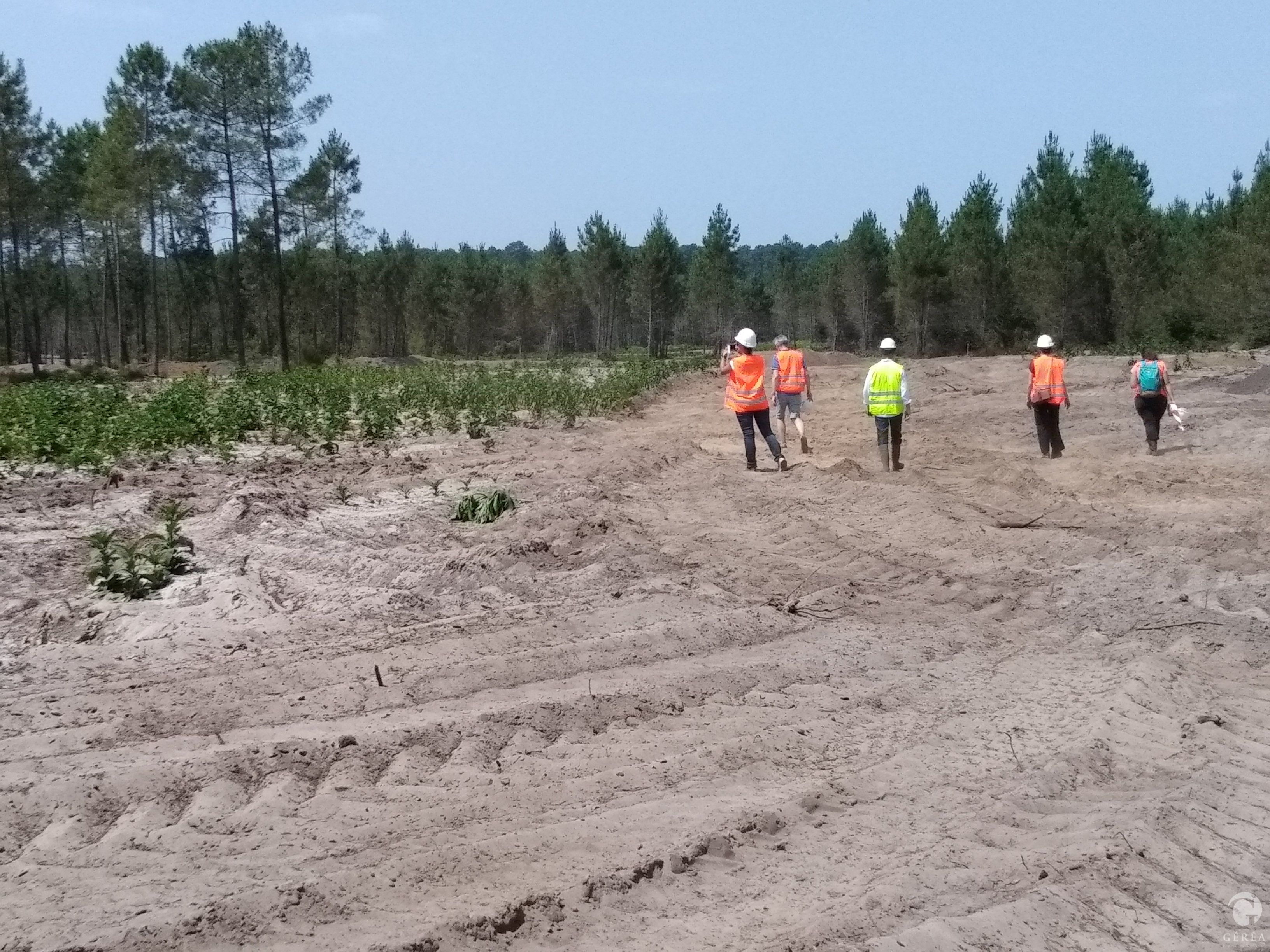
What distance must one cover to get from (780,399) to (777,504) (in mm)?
3937

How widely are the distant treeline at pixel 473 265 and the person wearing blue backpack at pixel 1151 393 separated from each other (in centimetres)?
2354

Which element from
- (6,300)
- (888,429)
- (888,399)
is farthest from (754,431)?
(6,300)

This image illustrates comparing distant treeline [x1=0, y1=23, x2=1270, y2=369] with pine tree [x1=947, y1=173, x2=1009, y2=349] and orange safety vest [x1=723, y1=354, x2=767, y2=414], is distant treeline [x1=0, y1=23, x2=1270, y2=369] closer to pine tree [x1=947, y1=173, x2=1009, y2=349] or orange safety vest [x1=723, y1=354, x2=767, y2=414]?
pine tree [x1=947, y1=173, x2=1009, y2=349]

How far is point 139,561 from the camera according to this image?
775cm

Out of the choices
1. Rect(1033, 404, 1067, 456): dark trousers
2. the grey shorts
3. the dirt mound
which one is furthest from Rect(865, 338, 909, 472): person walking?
the dirt mound

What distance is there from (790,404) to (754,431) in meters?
2.01

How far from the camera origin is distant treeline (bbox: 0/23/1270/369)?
37688 millimetres

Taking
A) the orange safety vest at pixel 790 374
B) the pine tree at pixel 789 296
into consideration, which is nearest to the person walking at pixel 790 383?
the orange safety vest at pixel 790 374

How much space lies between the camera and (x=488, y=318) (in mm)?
67562

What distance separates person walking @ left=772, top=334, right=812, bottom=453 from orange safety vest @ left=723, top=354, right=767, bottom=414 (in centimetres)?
93

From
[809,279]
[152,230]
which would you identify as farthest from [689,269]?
[152,230]

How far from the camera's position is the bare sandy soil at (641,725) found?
3779 mm

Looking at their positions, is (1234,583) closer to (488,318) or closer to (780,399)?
(780,399)

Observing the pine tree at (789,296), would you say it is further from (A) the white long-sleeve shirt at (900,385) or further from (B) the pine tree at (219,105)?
(A) the white long-sleeve shirt at (900,385)
